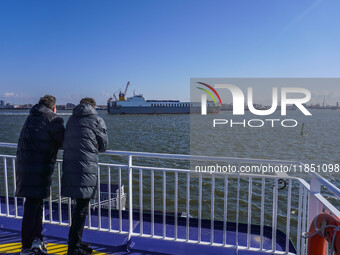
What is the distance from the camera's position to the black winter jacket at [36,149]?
9.09 feet

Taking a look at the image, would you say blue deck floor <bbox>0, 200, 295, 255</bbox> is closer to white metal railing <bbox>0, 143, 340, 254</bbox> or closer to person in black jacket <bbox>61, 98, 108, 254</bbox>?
white metal railing <bbox>0, 143, 340, 254</bbox>

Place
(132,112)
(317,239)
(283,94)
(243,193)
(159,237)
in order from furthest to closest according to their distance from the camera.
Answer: (132,112) → (283,94) → (243,193) → (159,237) → (317,239)

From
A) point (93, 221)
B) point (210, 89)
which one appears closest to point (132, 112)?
point (210, 89)

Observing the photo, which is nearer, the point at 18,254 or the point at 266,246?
the point at 18,254

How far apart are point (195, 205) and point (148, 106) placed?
298ft

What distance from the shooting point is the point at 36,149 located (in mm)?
2777

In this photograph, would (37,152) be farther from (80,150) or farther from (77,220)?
(77,220)

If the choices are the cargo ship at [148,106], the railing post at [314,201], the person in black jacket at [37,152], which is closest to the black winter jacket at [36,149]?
the person in black jacket at [37,152]

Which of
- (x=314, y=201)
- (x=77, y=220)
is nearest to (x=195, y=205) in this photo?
(x=77, y=220)

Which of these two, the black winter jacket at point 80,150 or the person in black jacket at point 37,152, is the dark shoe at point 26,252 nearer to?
the person in black jacket at point 37,152

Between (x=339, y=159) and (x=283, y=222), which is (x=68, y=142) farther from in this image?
(x=339, y=159)

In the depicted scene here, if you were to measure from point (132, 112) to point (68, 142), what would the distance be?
95164 millimetres

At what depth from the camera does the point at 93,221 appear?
4156 mm

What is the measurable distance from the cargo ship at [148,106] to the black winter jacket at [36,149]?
310 ft
